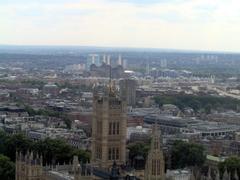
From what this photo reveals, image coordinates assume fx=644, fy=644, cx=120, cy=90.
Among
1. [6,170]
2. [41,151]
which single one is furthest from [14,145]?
[6,170]

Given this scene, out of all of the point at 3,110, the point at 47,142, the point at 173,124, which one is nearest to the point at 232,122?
the point at 173,124

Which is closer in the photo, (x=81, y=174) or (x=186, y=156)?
(x=81, y=174)

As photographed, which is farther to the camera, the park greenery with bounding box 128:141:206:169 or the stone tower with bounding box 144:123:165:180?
the park greenery with bounding box 128:141:206:169

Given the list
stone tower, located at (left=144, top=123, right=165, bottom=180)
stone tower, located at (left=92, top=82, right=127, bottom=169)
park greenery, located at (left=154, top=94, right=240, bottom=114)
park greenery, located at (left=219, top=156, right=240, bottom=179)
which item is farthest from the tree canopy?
park greenery, located at (left=154, top=94, right=240, bottom=114)

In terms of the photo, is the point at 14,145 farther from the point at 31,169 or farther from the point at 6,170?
the point at 31,169

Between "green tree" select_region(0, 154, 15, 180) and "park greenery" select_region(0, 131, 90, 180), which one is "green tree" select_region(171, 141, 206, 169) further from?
"green tree" select_region(0, 154, 15, 180)

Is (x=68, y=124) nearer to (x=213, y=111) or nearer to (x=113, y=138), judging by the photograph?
(x=213, y=111)
